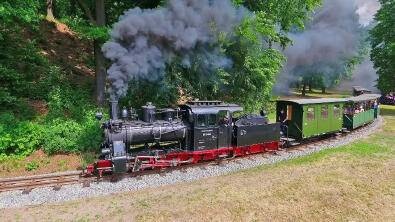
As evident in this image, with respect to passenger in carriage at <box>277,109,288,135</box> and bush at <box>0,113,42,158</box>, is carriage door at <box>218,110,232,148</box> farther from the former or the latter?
bush at <box>0,113,42,158</box>

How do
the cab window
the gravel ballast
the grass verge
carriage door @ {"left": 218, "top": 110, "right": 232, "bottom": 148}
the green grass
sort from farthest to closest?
the cab window, the green grass, carriage door @ {"left": 218, "top": 110, "right": 232, "bottom": 148}, the gravel ballast, the grass verge

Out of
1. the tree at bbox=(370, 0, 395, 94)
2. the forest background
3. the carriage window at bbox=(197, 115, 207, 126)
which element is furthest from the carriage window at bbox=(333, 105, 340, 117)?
the tree at bbox=(370, 0, 395, 94)

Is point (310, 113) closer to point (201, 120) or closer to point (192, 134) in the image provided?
point (201, 120)

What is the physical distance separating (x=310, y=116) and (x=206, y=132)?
647 cm

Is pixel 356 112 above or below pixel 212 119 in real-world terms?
below

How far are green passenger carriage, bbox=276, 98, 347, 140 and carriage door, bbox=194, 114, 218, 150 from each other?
502 cm

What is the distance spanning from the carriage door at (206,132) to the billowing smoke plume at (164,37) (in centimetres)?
323

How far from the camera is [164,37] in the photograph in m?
11.8

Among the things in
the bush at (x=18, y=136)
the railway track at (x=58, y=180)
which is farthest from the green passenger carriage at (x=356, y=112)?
the bush at (x=18, y=136)

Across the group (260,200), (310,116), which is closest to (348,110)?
(310,116)

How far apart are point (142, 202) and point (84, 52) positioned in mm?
18183

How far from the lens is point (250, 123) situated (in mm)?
11742

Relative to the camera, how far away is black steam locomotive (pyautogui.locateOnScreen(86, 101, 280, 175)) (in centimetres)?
893

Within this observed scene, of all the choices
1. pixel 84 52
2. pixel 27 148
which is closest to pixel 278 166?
pixel 27 148
